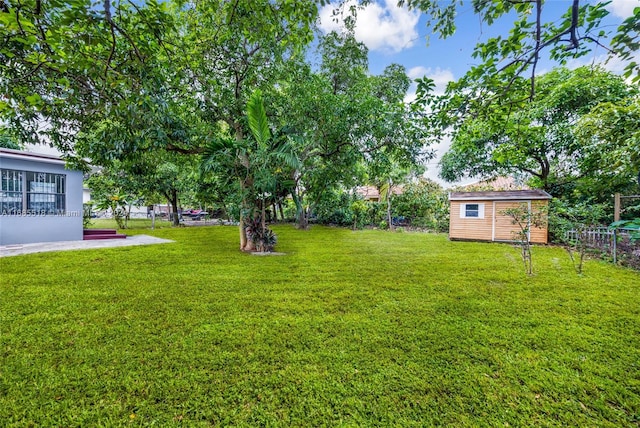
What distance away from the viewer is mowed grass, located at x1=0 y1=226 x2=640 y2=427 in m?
1.67

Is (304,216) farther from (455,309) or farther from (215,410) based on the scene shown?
(215,410)

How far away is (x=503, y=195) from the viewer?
9.62 meters

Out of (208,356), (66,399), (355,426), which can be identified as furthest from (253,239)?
(355,426)

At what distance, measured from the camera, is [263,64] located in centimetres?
609

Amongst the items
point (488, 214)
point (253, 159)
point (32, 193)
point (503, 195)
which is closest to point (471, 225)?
point (488, 214)

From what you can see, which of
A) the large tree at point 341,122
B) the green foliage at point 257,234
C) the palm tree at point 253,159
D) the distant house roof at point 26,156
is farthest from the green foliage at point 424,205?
the distant house roof at point 26,156

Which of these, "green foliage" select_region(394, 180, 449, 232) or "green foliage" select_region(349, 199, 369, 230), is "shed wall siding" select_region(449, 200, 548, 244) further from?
"green foliage" select_region(349, 199, 369, 230)

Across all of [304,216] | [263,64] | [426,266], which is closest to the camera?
[426,266]

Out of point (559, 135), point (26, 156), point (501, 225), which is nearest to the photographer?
point (26, 156)

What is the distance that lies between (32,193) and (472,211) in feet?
49.6

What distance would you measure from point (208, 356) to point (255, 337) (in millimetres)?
464

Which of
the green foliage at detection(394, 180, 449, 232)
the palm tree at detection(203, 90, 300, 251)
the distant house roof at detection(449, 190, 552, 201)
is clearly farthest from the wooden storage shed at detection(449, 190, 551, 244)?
the palm tree at detection(203, 90, 300, 251)

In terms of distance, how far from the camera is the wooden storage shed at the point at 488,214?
9172 millimetres

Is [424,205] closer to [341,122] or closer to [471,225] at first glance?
[471,225]
